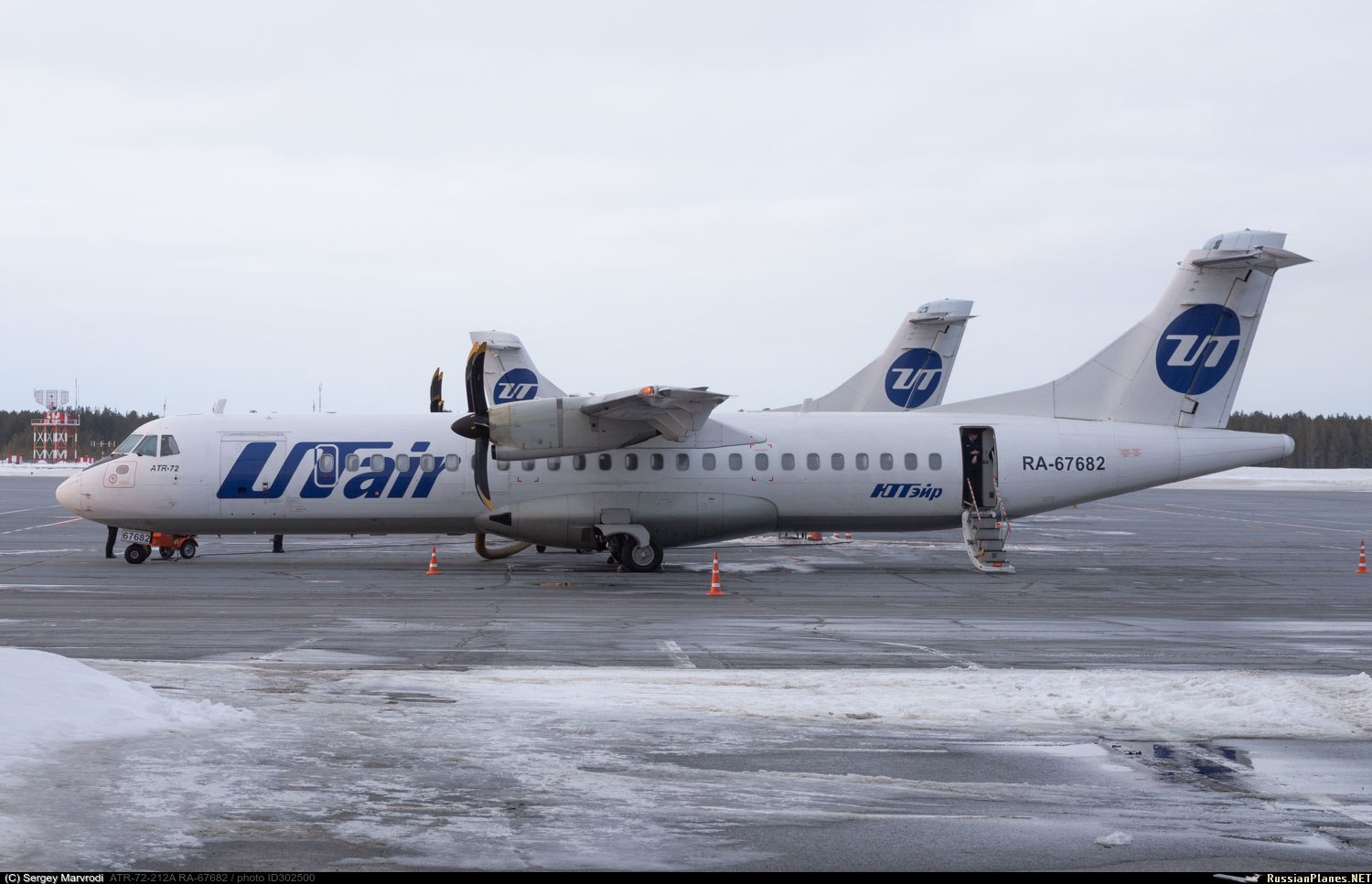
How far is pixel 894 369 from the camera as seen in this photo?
38438 millimetres

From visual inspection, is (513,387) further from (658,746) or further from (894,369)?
(658,746)

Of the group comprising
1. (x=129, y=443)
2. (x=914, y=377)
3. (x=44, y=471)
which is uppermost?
(x=914, y=377)

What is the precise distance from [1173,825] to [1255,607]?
13065 mm

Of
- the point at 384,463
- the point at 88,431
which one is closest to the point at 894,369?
the point at 384,463

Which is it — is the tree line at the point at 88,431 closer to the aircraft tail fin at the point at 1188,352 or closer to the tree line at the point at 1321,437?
the tree line at the point at 1321,437

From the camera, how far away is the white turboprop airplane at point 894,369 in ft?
121

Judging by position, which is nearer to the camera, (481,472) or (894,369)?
(481,472)

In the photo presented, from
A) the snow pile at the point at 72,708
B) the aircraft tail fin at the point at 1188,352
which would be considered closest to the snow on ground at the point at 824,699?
the snow pile at the point at 72,708

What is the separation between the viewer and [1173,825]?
6.50 m

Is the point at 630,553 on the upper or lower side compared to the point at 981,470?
lower

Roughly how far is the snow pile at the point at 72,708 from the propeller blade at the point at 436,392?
56.8 feet

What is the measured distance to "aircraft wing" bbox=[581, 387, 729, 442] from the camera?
22.0 m

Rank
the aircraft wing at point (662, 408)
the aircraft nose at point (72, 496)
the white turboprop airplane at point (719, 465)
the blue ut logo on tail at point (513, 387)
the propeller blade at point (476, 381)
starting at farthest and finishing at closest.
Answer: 1. the blue ut logo on tail at point (513, 387)
2. the aircraft nose at point (72, 496)
3. the white turboprop airplane at point (719, 465)
4. the propeller blade at point (476, 381)
5. the aircraft wing at point (662, 408)

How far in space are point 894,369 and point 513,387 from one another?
39.5 feet
